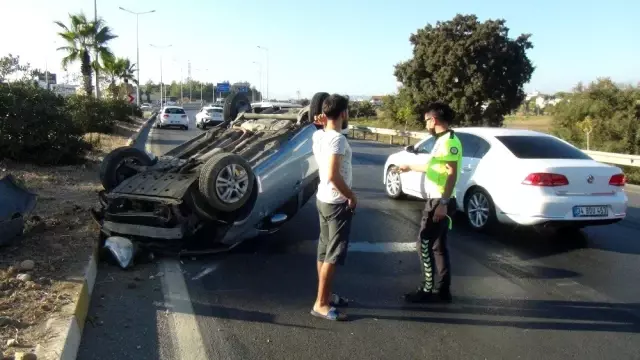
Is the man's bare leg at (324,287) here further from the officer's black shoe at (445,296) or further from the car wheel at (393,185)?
the car wheel at (393,185)

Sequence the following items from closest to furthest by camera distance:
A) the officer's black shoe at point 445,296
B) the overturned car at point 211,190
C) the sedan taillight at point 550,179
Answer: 1. the officer's black shoe at point 445,296
2. the overturned car at point 211,190
3. the sedan taillight at point 550,179

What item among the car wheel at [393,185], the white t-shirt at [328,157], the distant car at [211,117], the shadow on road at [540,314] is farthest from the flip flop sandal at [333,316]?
the distant car at [211,117]

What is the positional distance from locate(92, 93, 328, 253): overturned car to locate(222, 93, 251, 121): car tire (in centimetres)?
155

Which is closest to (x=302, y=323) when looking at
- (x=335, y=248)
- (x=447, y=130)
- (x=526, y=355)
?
(x=335, y=248)

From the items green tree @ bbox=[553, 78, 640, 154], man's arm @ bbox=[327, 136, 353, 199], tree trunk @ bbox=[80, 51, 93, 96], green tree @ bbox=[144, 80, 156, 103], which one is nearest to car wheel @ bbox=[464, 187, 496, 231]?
man's arm @ bbox=[327, 136, 353, 199]

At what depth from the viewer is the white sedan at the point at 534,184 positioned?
6.86 metres

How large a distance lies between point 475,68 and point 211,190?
3176 cm

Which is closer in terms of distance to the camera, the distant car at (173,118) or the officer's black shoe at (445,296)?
the officer's black shoe at (445,296)

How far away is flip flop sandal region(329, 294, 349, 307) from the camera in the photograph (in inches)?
194

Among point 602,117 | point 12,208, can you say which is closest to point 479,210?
point 12,208

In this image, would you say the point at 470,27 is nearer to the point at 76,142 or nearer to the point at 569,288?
the point at 76,142

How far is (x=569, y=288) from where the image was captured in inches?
220

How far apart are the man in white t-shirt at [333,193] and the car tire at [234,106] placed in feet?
15.9

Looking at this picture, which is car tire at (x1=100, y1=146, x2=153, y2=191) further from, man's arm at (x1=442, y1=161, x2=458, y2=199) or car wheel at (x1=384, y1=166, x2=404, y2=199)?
car wheel at (x1=384, y1=166, x2=404, y2=199)
